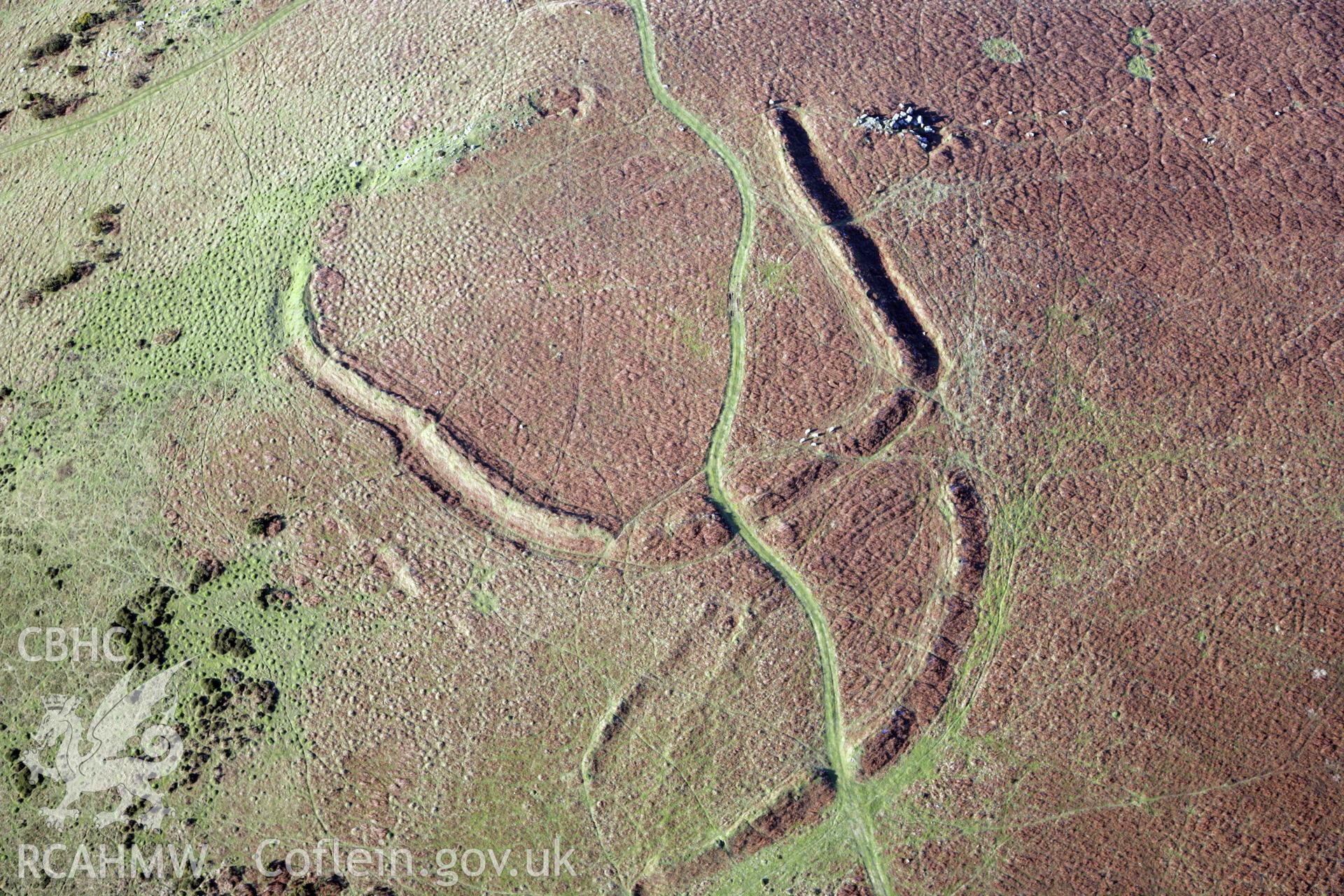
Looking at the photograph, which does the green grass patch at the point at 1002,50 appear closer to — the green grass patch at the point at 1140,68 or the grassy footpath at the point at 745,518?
the green grass patch at the point at 1140,68

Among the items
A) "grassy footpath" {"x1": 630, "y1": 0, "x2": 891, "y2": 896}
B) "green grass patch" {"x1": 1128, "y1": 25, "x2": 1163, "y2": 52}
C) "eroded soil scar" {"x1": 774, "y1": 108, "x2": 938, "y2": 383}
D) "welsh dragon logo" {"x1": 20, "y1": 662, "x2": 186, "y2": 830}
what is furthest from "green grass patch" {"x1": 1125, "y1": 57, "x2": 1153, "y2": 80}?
"welsh dragon logo" {"x1": 20, "y1": 662, "x2": 186, "y2": 830}

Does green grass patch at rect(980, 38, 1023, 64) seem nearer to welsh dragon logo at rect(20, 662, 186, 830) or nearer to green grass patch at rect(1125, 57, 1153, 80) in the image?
green grass patch at rect(1125, 57, 1153, 80)

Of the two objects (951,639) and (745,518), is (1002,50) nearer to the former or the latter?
(745,518)

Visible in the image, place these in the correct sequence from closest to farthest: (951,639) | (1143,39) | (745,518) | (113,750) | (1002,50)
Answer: (951,639) < (113,750) < (745,518) < (1002,50) < (1143,39)

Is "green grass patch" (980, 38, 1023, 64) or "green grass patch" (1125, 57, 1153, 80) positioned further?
"green grass patch" (980, 38, 1023, 64)

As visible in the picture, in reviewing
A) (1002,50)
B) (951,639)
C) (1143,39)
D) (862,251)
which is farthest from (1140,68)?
(951,639)
